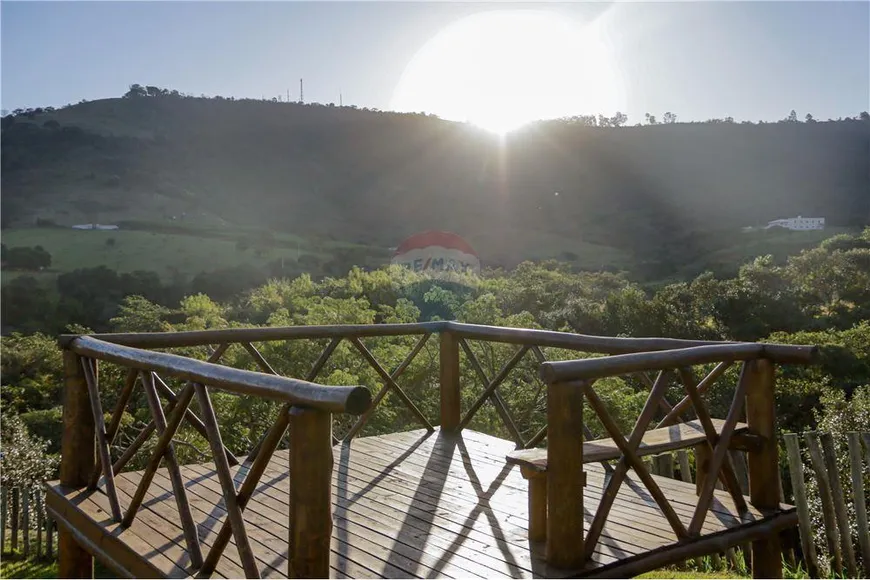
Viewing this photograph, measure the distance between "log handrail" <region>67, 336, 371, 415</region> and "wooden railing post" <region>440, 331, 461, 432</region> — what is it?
2703 millimetres

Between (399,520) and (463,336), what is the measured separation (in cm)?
203

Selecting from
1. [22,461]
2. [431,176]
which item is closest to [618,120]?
[431,176]

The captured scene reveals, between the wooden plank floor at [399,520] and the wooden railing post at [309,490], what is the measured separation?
2.42ft

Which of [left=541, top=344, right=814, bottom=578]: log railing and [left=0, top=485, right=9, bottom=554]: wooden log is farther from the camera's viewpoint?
[left=0, top=485, right=9, bottom=554]: wooden log

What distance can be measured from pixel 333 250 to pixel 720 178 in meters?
37.2

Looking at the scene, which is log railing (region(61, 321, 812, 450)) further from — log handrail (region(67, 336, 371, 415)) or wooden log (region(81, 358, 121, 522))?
log handrail (region(67, 336, 371, 415))

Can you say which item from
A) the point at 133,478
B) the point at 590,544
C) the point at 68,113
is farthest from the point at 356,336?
the point at 68,113

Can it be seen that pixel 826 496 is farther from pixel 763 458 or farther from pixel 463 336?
pixel 463 336

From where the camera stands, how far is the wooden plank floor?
3041 millimetres

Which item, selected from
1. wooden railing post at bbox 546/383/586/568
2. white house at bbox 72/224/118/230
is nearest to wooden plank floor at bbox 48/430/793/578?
wooden railing post at bbox 546/383/586/568

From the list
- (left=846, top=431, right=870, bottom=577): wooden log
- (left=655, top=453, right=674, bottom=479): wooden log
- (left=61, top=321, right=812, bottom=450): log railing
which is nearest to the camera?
(left=61, top=321, right=812, bottom=450): log railing

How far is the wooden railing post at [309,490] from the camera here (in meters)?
2.22

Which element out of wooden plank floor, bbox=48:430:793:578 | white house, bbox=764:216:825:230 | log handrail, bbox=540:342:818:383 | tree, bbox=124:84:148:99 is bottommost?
wooden plank floor, bbox=48:430:793:578

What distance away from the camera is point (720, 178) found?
63.3 meters
